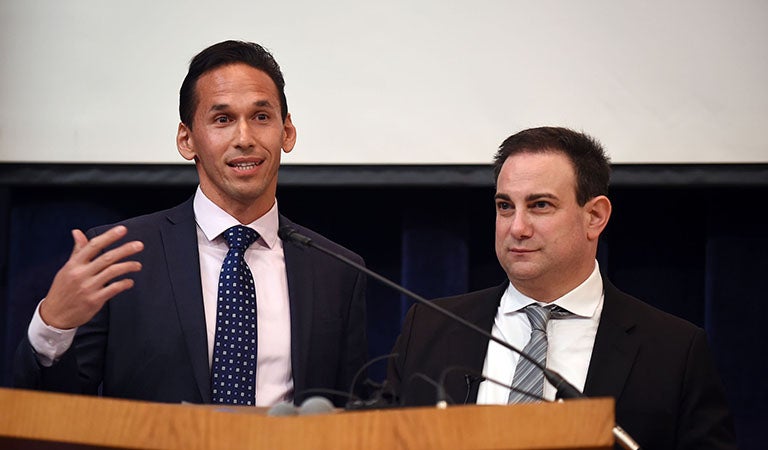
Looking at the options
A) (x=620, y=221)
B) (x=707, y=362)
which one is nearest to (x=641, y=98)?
(x=620, y=221)

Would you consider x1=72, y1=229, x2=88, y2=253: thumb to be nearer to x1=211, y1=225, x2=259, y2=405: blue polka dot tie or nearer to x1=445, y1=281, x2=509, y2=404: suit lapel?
x1=211, y1=225, x2=259, y2=405: blue polka dot tie

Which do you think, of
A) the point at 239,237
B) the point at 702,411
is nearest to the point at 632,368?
the point at 702,411

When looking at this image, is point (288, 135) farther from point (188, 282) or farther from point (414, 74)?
point (414, 74)

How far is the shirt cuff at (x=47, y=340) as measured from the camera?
2.11 meters

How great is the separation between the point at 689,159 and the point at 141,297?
188cm

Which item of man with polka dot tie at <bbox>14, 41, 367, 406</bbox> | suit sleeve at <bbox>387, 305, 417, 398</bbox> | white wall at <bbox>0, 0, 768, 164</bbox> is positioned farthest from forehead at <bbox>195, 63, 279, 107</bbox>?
white wall at <bbox>0, 0, 768, 164</bbox>

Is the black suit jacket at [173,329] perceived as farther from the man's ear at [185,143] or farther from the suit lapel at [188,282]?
the man's ear at [185,143]

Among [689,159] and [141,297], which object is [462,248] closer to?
[689,159]

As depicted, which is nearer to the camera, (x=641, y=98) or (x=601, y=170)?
(x=601, y=170)

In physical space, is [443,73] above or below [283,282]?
above

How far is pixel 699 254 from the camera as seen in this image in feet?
12.9

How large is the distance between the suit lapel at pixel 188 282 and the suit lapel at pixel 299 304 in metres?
0.21

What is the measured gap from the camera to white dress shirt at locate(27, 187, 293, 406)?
2555mm

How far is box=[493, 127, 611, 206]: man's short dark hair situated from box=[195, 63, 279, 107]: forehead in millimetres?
598
